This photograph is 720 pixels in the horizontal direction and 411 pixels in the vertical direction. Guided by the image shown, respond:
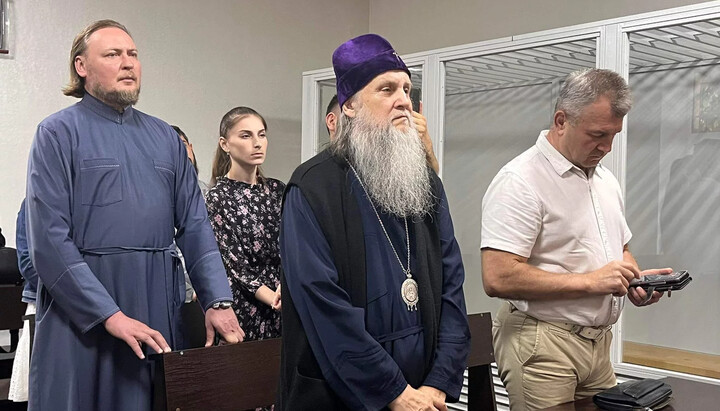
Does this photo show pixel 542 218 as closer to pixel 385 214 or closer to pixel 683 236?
pixel 385 214

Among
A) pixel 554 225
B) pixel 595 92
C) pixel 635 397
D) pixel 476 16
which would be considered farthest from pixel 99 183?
pixel 476 16

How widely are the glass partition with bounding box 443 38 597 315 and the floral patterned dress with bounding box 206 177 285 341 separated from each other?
1565 millimetres

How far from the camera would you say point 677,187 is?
385 cm

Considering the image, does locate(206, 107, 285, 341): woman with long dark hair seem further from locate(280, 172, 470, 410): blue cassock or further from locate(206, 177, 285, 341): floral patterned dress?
locate(280, 172, 470, 410): blue cassock

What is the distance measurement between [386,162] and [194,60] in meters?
4.21

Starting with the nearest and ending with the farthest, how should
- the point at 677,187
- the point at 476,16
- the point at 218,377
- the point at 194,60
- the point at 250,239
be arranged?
1. the point at 218,377
2. the point at 250,239
3. the point at 677,187
4. the point at 194,60
5. the point at 476,16

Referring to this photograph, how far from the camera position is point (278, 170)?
6.61m

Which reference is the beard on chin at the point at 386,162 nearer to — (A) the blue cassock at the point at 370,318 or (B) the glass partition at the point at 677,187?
(A) the blue cassock at the point at 370,318

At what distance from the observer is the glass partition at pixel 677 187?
3.74 metres

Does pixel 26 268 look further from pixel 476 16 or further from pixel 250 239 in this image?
pixel 476 16

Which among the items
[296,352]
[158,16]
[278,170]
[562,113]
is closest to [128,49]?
[296,352]

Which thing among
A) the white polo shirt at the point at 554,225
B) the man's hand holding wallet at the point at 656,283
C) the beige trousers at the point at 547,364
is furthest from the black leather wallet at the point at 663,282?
the beige trousers at the point at 547,364

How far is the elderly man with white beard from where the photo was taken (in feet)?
6.19

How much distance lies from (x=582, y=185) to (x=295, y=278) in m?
1.09
